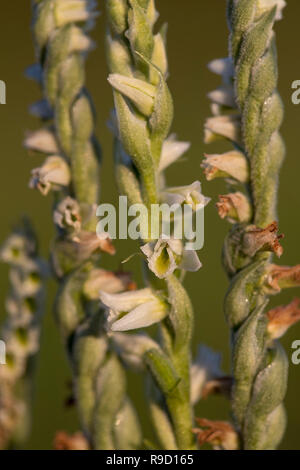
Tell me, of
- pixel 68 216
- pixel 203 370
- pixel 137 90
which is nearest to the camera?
pixel 137 90

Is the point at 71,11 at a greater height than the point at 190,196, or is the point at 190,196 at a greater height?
the point at 71,11

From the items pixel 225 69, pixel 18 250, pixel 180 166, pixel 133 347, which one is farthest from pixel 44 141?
pixel 180 166

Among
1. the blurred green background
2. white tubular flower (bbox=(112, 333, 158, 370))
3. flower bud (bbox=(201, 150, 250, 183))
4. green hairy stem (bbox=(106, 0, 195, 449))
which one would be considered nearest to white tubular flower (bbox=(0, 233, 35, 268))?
the blurred green background

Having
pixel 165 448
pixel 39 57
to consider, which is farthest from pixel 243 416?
pixel 39 57

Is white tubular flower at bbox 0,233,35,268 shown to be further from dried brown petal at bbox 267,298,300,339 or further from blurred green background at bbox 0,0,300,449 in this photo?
dried brown petal at bbox 267,298,300,339

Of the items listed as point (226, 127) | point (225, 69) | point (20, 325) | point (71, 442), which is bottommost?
point (71, 442)

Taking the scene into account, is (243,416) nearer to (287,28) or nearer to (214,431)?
(214,431)

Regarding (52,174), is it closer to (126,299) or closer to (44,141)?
(44,141)
